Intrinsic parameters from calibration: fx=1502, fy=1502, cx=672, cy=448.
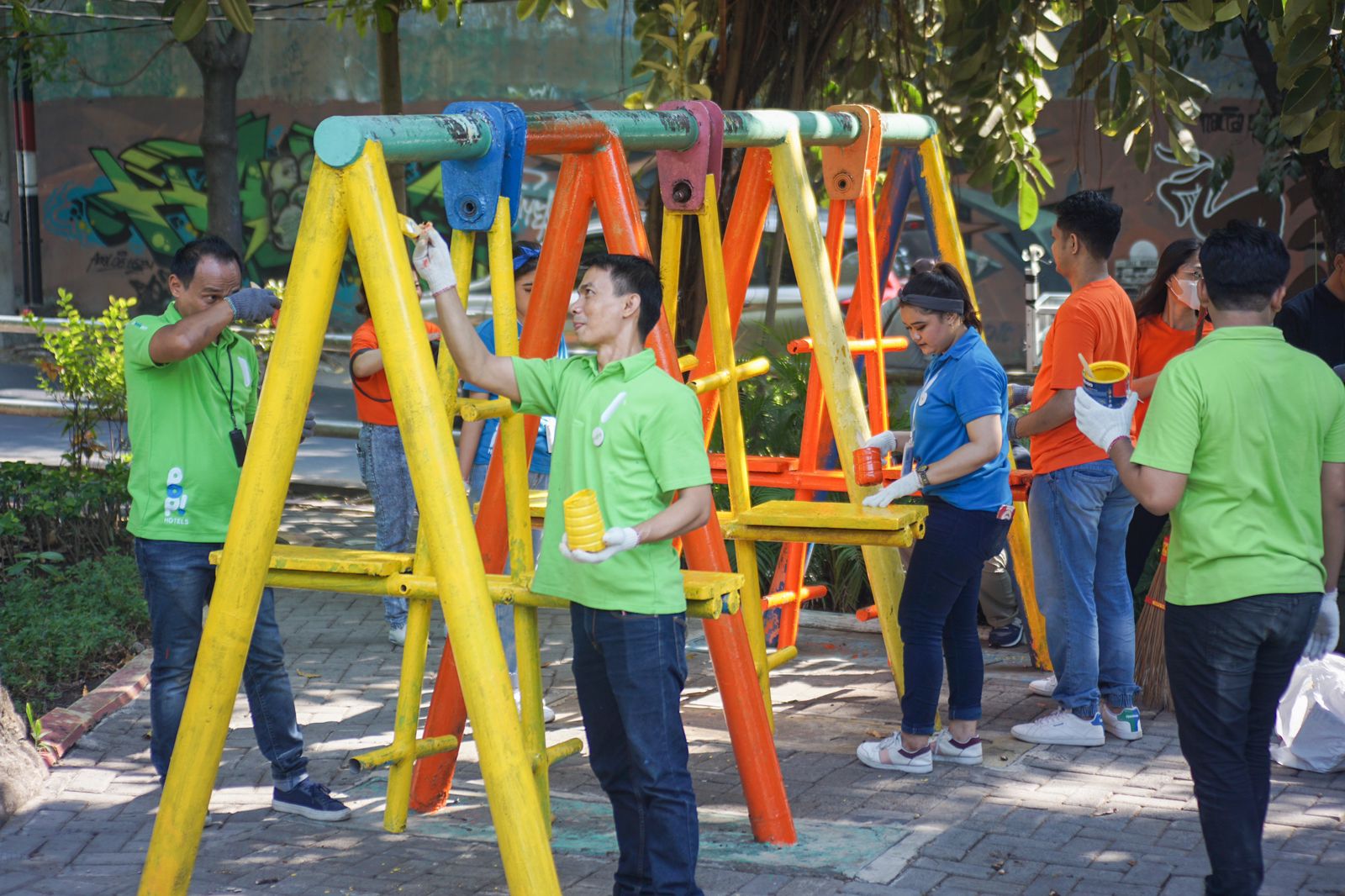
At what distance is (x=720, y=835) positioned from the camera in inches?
184

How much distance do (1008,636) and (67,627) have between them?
425cm

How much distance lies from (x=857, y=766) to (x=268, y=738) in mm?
2042

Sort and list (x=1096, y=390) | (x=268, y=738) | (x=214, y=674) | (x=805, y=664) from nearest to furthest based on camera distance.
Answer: (x=214, y=674) → (x=1096, y=390) → (x=268, y=738) → (x=805, y=664)

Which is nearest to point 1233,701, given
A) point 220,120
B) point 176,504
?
point 176,504

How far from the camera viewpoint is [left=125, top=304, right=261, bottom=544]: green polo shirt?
14.9 feet

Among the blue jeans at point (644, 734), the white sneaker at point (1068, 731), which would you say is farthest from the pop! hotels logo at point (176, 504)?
the white sneaker at point (1068, 731)

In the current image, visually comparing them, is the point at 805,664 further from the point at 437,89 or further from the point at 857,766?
the point at 437,89

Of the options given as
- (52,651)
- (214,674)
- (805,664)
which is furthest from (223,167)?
(214,674)

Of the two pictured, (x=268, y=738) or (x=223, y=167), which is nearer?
(x=268, y=738)

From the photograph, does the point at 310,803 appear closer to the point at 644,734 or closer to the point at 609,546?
the point at 644,734

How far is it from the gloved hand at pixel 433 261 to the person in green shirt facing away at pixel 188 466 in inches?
33.4

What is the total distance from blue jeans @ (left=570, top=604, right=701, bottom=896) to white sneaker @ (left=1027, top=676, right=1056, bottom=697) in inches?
109

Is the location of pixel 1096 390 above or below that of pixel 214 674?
above

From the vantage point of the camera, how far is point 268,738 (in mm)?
4762
